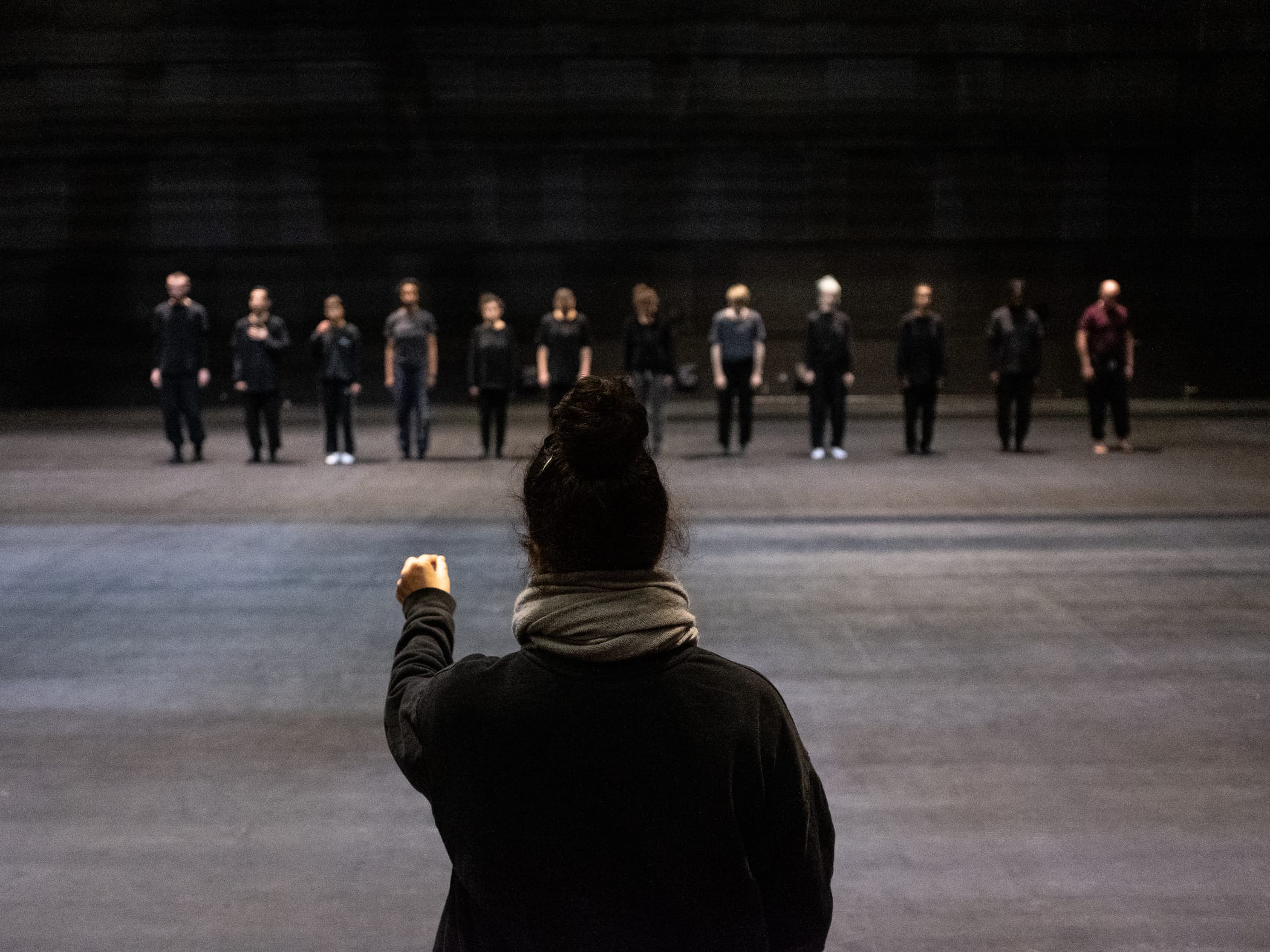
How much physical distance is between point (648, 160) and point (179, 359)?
10.5m

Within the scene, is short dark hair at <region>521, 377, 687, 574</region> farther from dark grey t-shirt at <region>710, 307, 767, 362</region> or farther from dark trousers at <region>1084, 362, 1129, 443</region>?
dark trousers at <region>1084, 362, 1129, 443</region>

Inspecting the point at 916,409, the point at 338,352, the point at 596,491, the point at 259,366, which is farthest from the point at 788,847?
the point at 916,409

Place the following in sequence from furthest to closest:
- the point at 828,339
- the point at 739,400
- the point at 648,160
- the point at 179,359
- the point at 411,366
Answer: the point at 648,160 < the point at 739,400 < the point at 411,366 < the point at 179,359 < the point at 828,339

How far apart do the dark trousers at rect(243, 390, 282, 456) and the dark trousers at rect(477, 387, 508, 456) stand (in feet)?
7.29

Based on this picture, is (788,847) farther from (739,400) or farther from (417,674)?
(739,400)

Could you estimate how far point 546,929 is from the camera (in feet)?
6.47

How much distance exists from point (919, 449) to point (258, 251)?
12.6 m

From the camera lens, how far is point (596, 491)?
6.40 ft

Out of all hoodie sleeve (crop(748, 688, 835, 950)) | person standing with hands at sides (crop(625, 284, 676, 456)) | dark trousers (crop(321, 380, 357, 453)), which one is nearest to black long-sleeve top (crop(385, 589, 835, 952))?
hoodie sleeve (crop(748, 688, 835, 950))

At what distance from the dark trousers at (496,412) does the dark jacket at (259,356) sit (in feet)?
7.23

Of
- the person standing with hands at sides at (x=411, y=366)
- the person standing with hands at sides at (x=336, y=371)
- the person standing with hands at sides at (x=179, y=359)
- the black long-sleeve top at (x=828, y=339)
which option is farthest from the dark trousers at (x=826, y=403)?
the person standing with hands at sides at (x=179, y=359)

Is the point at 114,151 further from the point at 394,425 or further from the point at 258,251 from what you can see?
the point at 394,425

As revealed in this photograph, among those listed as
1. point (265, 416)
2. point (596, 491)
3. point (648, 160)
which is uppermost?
point (648, 160)

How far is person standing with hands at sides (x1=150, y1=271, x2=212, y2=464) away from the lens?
15.8 m
